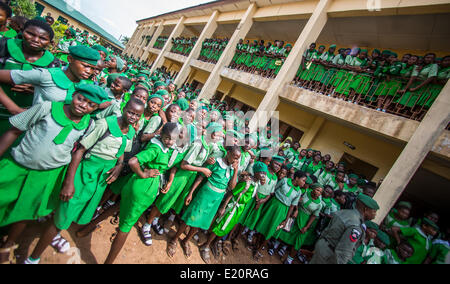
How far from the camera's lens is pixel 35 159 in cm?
151

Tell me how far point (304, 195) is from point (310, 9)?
739 cm

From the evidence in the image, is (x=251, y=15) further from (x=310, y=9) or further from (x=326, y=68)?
(x=326, y=68)

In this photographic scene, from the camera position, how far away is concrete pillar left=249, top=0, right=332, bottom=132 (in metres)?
6.54

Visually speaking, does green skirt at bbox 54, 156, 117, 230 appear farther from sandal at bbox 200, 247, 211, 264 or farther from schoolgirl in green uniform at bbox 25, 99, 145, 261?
sandal at bbox 200, 247, 211, 264

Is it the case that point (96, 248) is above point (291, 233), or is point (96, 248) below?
below

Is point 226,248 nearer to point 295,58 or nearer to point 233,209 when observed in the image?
point 233,209

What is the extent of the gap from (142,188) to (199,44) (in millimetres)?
12536

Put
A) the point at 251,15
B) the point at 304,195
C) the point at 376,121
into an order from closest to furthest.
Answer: the point at 304,195 < the point at 376,121 < the point at 251,15

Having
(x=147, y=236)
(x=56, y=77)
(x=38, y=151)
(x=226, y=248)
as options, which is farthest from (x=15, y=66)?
(x=226, y=248)

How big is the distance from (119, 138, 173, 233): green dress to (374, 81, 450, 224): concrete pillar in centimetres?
506

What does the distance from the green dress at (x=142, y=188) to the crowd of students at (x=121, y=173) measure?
11 millimetres

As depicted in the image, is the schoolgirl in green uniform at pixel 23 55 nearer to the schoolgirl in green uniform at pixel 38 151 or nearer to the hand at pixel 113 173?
the schoolgirl in green uniform at pixel 38 151

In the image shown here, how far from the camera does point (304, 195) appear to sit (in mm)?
3799
